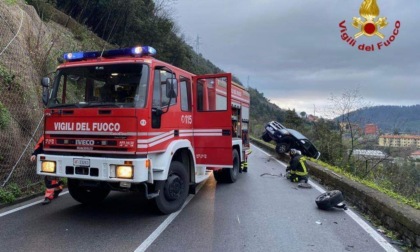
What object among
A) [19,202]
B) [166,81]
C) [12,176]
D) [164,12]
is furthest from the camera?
[164,12]

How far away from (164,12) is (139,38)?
7583 mm

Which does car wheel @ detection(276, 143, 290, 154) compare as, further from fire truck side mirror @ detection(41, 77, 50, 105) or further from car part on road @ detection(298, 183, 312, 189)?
fire truck side mirror @ detection(41, 77, 50, 105)

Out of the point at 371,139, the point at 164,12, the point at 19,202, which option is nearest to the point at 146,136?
the point at 19,202

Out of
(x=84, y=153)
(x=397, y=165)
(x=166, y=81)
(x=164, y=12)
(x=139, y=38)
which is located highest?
(x=164, y=12)

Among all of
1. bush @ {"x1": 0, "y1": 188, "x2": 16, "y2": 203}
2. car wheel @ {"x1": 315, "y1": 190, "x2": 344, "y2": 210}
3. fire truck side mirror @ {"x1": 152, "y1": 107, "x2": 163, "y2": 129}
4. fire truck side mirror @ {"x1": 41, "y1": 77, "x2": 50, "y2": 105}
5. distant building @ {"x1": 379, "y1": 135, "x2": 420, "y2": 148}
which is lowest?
car wheel @ {"x1": 315, "y1": 190, "x2": 344, "y2": 210}

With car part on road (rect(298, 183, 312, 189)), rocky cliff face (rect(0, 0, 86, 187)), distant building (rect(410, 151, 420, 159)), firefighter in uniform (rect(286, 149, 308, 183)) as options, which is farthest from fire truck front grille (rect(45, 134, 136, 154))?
distant building (rect(410, 151, 420, 159))

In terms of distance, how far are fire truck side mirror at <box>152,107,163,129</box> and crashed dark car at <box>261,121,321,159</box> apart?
955 cm

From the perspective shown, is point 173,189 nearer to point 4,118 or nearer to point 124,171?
point 124,171

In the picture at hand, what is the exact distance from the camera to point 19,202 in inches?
258

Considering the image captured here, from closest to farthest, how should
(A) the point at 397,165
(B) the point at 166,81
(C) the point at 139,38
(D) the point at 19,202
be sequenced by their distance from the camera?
1. (B) the point at 166,81
2. (D) the point at 19,202
3. (A) the point at 397,165
4. (C) the point at 139,38

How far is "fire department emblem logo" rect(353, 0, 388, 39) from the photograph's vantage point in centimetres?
733

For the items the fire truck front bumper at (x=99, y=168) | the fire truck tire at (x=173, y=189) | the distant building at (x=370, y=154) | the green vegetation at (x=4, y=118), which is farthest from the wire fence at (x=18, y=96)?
the distant building at (x=370, y=154)

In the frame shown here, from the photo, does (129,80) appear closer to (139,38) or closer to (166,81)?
(166,81)

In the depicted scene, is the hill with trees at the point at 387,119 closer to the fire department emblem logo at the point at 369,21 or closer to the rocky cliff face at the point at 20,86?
the fire department emblem logo at the point at 369,21
